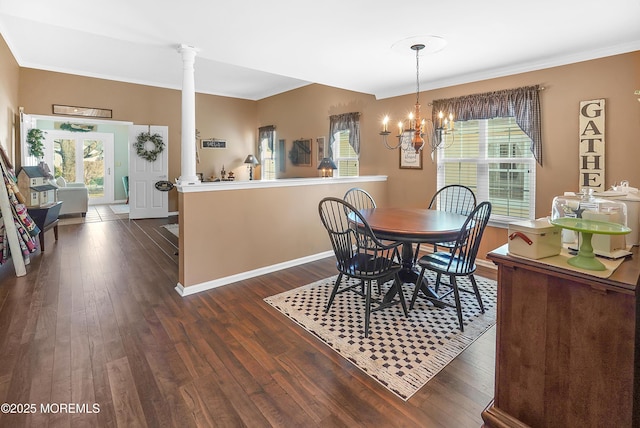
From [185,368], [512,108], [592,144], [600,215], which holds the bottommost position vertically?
[185,368]

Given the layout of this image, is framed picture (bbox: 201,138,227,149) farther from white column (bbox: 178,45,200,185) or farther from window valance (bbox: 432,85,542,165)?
window valance (bbox: 432,85,542,165)

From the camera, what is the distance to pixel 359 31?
2.96m

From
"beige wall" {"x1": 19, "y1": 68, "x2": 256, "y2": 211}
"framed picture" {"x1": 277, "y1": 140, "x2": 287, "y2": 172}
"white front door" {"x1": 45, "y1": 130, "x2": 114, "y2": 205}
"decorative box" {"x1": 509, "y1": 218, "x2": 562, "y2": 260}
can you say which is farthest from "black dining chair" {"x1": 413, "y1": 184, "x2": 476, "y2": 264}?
"white front door" {"x1": 45, "y1": 130, "x2": 114, "y2": 205}

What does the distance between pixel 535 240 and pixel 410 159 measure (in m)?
3.58

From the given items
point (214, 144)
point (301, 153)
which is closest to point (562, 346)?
point (301, 153)

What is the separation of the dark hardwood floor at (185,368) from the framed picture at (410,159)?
105 inches

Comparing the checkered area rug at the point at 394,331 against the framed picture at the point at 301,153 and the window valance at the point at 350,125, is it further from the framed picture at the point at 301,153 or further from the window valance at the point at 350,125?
the framed picture at the point at 301,153

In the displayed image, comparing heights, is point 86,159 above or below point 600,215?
above

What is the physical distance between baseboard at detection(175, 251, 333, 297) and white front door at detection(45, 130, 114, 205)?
25.9 ft

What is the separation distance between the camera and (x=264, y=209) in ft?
12.7

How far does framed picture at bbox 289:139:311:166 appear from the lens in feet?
22.1

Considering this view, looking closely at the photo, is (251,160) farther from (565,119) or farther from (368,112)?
(565,119)

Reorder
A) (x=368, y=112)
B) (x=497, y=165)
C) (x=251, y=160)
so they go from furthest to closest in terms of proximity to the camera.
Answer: (x=251, y=160)
(x=368, y=112)
(x=497, y=165)

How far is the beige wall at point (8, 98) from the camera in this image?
466cm
